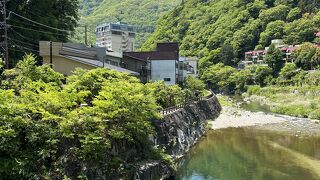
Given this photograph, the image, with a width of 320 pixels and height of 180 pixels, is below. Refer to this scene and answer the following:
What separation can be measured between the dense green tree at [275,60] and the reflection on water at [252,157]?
55379 millimetres

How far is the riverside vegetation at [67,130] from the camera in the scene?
14.2 m

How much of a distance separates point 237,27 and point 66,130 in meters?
118

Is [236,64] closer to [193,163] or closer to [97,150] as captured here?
[193,163]

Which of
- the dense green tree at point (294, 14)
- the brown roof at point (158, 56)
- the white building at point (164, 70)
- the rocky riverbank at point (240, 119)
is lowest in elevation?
the rocky riverbank at point (240, 119)

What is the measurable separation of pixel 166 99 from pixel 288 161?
12272 millimetres

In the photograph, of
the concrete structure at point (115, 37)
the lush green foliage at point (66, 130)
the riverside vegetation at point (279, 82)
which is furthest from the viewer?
the concrete structure at point (115, 37)

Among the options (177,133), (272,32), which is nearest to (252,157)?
(177,133)

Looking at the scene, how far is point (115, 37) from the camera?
407ft

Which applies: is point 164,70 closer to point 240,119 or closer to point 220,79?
point 240,119

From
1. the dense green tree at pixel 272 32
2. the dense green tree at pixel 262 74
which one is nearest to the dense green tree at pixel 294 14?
the dense green tree at pixel 272 32

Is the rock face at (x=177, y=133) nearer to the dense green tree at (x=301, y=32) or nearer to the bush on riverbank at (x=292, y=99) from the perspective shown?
the bush on riverbank at (x=292, y=99)

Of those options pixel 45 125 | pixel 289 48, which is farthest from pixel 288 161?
pixel 289 48

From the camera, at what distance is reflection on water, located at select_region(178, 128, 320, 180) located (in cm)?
2683

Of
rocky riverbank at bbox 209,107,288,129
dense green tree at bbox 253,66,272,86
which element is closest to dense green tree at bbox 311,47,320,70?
dense green tree at bbox 253,66,272,86
